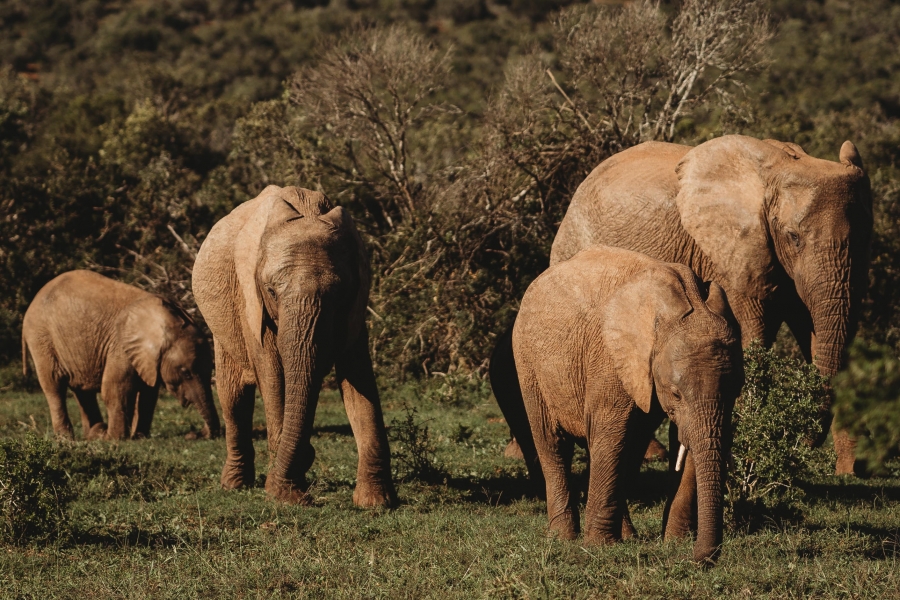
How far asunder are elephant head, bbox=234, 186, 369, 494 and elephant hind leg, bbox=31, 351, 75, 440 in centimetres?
605

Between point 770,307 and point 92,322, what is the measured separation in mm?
8842

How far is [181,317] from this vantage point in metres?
15.2

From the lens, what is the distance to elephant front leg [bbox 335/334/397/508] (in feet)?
33.0

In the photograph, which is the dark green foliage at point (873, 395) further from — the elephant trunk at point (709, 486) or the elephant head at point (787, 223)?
the elephant head at point (787, 223)

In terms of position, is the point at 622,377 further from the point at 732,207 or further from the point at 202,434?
the point at 202,434

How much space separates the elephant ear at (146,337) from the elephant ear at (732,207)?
6.92 m

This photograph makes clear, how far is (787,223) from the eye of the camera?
34.6 ft

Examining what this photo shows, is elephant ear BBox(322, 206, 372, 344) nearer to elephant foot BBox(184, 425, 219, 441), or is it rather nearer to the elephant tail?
elephant foot BBox(184, 425, 219, 441)

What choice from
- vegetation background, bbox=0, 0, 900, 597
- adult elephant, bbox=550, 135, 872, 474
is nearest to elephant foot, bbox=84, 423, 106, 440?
vegetation background, bbox=0, 0, 900, 597

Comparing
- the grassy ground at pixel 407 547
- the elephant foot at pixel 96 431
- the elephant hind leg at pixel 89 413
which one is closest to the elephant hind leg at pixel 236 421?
the grassy ground at pixel 407 547

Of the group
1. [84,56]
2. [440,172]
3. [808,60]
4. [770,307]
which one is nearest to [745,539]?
[770,307]

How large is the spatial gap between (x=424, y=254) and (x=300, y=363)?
8.19 metres

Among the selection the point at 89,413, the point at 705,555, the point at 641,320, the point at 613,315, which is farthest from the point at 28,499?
the point at 89,413

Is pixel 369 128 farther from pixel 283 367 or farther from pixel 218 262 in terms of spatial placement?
pixel 283 367
